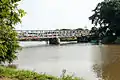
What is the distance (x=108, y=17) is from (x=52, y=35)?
12937 millimetres

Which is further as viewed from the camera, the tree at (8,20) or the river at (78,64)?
the river at (78,64)

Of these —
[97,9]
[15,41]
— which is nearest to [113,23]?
[97,9]

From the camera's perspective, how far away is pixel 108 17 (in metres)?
65.5

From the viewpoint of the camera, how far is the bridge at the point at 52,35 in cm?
6506

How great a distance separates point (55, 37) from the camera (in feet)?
233

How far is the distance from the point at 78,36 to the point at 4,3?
68222 millimetres

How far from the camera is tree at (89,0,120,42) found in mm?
64625

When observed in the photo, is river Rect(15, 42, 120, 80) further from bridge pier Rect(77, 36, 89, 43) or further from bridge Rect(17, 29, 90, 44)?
bridge pier Rect(77, 36, 89, 43)

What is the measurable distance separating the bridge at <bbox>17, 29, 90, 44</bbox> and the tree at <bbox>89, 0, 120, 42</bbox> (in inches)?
292

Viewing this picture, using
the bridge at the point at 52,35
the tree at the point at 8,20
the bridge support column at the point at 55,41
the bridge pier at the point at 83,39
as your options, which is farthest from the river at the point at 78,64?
the bridge pier at the point at 83,39

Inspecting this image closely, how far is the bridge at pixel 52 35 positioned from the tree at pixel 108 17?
24.4 feet

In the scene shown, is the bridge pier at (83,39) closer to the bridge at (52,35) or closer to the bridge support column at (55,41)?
the bridge at (52,35)

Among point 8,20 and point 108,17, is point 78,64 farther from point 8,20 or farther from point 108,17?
point 108,17

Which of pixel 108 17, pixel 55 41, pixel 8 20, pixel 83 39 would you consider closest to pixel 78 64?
pixel 8 20
